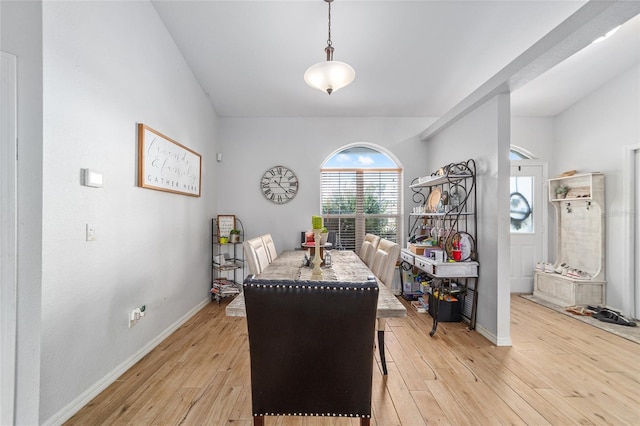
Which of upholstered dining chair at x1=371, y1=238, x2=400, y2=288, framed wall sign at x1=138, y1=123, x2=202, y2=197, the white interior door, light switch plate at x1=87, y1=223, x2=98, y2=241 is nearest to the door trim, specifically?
light switch plate at x1=87, y1=223, x2=98, y2=241

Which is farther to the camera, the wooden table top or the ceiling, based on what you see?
the ceiling

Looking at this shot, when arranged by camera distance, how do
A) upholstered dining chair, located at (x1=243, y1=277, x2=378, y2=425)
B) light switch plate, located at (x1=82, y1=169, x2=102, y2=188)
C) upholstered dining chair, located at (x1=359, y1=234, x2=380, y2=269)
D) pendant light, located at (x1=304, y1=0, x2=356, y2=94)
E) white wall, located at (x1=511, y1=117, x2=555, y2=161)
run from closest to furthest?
upholstered dining chair, located at (x1=243, y1=277, x2=378, y2=425)
light switch plate, located at (x1=82, y1=169, x2=102, y2=188)
pendant light, located at (x1=304, y1=0, x2=356, y2=94)
upholstered dining chair, located at (x1=359, y1=234, x2=380, y2=269)
white wall, located at (x1=511, y1=117, x2=555, y2=161)

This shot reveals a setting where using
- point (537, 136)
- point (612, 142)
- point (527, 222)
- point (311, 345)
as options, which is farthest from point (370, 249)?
point (537, 136)

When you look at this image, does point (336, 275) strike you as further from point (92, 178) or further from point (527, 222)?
point (527, 222)

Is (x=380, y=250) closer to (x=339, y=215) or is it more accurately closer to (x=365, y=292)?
(x=365, y=292)

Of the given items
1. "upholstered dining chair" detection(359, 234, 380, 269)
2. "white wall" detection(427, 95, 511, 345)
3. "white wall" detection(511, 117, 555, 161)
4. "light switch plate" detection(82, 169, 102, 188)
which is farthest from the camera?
"white wall" detection(511, 117, 555, 161)

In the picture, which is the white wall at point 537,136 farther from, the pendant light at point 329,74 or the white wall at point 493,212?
the pendant light at point 329,74

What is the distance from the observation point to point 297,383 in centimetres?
118

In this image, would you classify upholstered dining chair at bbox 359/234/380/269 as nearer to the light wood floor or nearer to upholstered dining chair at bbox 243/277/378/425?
the light wood floor

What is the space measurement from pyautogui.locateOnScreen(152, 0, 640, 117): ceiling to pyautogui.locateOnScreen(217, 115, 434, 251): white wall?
29 centimetres

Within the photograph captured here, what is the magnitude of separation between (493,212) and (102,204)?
3.26 meters

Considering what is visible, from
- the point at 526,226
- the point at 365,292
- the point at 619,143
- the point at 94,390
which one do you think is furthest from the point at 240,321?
the point at 619,143

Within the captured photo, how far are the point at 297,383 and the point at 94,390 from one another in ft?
5.20

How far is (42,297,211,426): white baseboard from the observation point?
1.55 m
